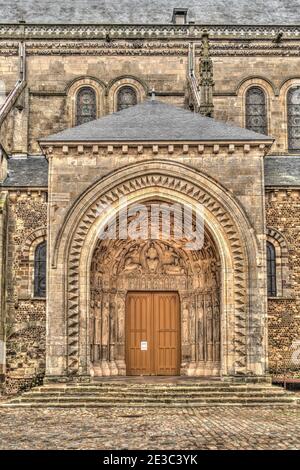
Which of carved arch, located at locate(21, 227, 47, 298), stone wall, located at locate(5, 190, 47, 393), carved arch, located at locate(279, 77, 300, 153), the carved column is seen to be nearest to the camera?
the carved column

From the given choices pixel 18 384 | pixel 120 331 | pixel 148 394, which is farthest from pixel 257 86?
pixel 148 394

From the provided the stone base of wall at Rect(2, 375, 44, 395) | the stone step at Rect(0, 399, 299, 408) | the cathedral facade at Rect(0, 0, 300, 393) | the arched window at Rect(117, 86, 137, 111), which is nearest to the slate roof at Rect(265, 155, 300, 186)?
the cathedral facade at Rect(0, 0, 300, 393)

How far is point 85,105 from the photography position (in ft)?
87.0

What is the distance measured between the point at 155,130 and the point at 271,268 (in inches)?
228

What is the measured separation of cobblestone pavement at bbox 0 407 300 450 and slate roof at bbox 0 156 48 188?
8.16 meters

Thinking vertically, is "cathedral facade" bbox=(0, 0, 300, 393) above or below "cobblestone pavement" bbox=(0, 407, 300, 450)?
above

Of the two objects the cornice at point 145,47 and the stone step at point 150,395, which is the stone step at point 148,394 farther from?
the cornice at point 145,47

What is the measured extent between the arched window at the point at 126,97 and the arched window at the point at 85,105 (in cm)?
95

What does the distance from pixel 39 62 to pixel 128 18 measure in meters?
4.47

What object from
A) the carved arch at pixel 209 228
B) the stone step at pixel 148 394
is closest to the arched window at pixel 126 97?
the carved arch at pixel 209 228

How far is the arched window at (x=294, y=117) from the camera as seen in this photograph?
26438mm

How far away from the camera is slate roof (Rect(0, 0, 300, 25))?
28688 mm

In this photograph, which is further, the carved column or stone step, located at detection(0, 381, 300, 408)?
the carved column

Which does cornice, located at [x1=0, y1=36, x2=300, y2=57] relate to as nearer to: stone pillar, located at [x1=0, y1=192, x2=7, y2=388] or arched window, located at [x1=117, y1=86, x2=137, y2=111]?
arched window, located at [x1=117, y1=86, x2=137, y2=111]
